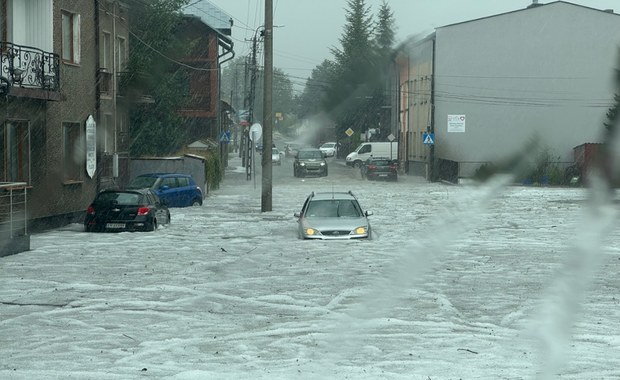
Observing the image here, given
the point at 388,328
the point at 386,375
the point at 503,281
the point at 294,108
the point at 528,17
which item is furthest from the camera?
the point at 294,108

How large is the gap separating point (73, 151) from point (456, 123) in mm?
38793

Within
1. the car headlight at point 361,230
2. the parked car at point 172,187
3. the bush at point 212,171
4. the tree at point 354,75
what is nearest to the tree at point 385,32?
the tree at point 354,75

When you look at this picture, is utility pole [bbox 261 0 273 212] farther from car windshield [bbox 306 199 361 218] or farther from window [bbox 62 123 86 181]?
car windshield [bbox 306 199 361 218]

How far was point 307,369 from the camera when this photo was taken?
9.72 metres

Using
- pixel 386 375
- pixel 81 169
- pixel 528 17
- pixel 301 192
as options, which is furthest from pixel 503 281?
pixel 528 17

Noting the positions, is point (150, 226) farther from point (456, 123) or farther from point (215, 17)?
point (215, 17)

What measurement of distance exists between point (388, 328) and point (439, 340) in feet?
2.96

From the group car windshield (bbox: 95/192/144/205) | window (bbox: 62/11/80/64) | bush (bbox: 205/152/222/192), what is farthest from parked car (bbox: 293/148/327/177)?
car windshield (bbox: 95/192/144/205)

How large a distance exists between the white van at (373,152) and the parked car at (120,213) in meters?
52.1

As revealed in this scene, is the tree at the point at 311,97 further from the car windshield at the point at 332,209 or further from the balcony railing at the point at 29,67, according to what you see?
the car windshield at the point at 332,209

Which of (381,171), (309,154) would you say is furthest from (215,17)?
(381,171)

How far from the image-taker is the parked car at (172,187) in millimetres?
35469

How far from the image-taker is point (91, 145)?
3148cm

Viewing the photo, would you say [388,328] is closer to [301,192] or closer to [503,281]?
[503,281]
